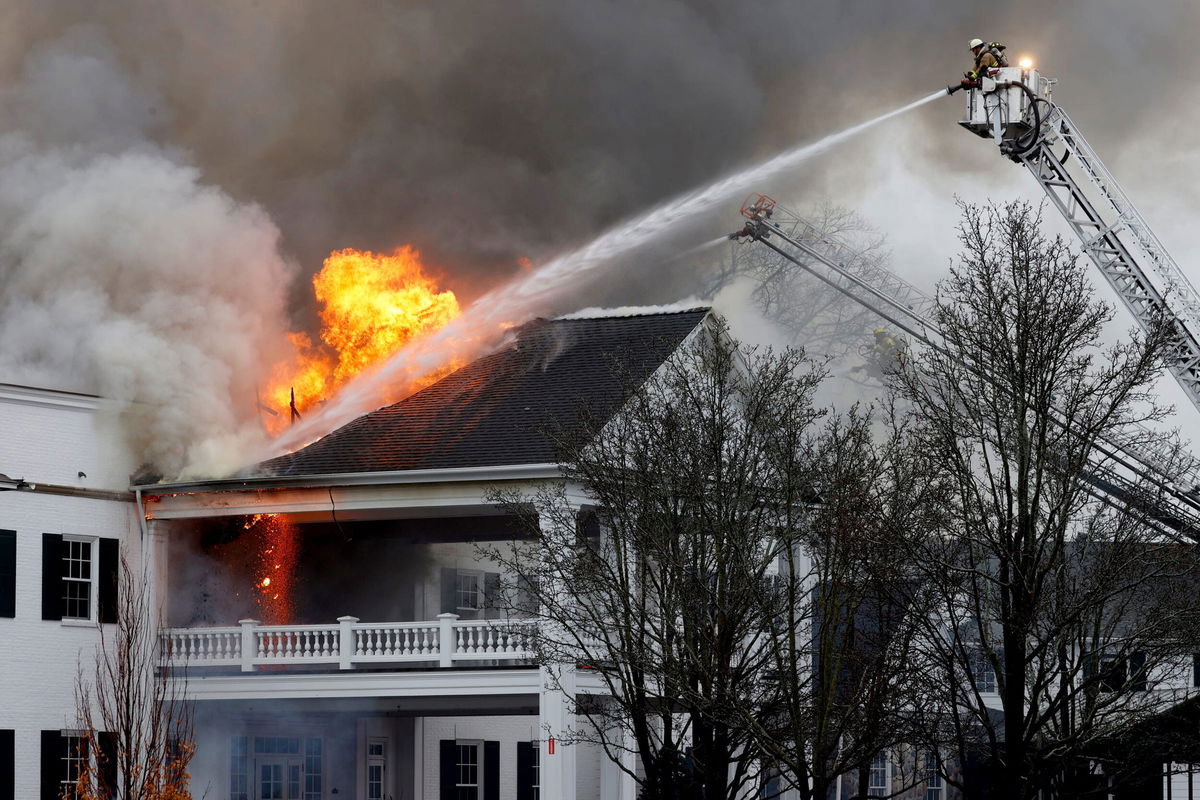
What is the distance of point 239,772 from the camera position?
30.4 meters

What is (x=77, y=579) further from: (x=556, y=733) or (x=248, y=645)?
(x=556, y=733)

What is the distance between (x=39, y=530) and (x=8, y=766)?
3.67 meters

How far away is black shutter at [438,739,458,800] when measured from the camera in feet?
107

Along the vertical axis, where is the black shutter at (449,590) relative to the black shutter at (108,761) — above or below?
above

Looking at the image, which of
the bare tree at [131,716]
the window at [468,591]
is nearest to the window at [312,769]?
the bare tree at [131,716]

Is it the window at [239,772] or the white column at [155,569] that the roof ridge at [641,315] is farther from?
the window at [239,772]

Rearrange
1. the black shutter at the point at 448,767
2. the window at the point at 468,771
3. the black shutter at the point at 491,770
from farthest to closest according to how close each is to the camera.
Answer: the black shutter at the point at 491,770 → the window at the point at 468,771 → the black shutter at the point at 448,767

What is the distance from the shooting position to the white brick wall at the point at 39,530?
2595 centimetres

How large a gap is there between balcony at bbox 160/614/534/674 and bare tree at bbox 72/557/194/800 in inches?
20.6

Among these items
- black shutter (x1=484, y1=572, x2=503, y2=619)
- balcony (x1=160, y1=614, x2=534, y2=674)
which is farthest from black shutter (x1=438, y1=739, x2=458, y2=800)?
balcony (x1=160, y1=614, x2=534, y2=674)

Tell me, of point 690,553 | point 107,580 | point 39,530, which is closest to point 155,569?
point 107,580

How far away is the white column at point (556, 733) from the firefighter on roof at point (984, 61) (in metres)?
11.1

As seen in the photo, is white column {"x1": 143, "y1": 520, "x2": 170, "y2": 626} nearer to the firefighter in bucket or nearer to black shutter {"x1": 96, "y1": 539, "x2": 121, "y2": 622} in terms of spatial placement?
black shutter {"x1": 96, "y1": 539, "x2": 121, "y2": 622}

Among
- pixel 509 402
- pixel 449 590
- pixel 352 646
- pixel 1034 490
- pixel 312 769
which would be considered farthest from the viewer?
pixel 312 769
